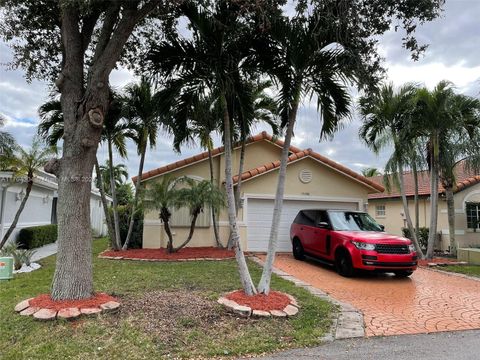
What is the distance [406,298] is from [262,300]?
139 inches

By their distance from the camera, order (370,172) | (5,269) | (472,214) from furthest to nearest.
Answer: (370,172) → (472,214) → (5,269)

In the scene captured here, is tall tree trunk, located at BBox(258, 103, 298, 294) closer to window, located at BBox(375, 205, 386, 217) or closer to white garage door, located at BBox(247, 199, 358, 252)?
white garage door, located at BBox(247, 199, 358, 252)

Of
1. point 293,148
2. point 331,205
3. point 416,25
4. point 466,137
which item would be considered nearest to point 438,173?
point 466,137

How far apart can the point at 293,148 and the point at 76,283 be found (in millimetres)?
13464

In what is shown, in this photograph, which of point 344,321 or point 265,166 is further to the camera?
point 265,166

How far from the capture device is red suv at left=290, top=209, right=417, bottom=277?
9281mm

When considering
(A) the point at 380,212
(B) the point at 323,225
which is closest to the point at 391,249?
(B) the point at 323,225

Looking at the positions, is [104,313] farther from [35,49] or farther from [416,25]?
[416,25]

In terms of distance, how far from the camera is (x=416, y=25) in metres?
6.86

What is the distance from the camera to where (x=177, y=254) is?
12664mm

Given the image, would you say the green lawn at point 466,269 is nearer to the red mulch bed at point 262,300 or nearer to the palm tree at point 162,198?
the red mulch bed at point 262,300

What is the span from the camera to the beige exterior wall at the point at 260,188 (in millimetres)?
14344

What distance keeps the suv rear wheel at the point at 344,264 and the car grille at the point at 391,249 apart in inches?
→ 31.2

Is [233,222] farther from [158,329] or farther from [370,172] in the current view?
[370,172]
